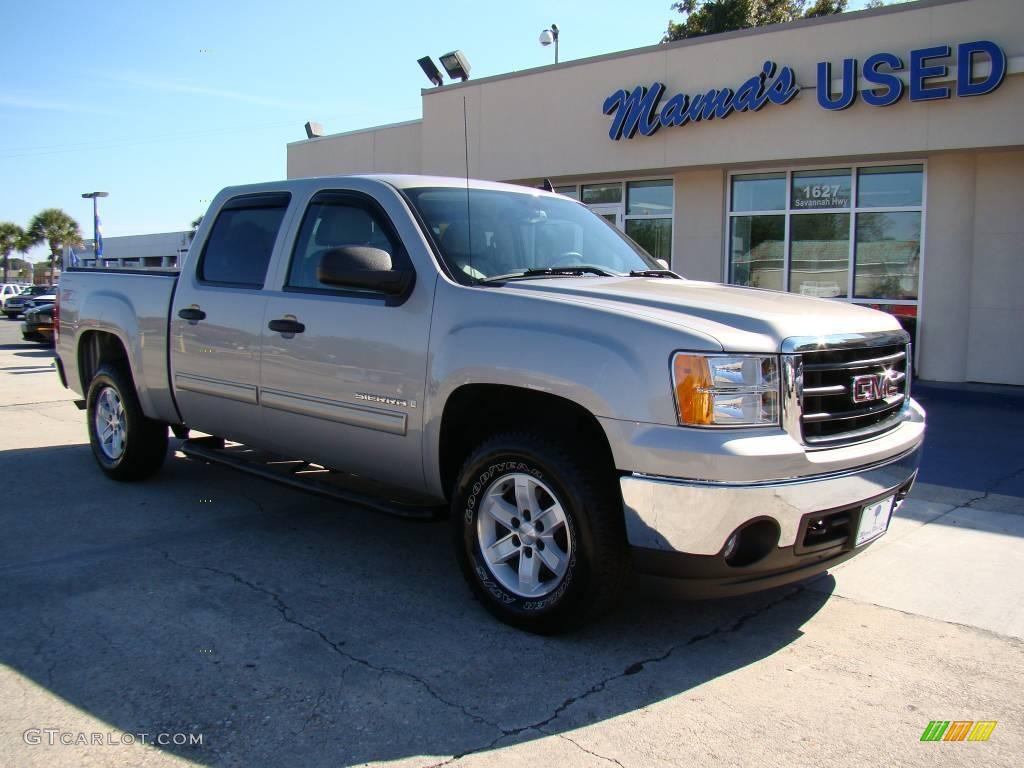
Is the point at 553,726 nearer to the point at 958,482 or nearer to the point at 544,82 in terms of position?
the point at 958,482

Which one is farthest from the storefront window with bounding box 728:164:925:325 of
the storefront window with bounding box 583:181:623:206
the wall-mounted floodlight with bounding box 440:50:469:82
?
the wall-mounted floodlight with bounding box 440:50:469:82

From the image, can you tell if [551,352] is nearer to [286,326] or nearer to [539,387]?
[539,387]

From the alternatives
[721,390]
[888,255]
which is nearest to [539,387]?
[721,390]

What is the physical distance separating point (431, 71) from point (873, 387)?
15497 millimetres

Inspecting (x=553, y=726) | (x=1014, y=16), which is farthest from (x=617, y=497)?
(x=1014, y=16)

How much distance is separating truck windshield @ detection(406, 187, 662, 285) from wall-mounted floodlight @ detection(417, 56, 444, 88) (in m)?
13.5

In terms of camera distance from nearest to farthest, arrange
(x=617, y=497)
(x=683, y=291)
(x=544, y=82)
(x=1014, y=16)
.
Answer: (x=617, y=497)
(x=683, y=291)
(x=1014, y=16)
(x=544, y=82)

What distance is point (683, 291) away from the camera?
4098 millimetres

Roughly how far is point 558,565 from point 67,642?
203 cm

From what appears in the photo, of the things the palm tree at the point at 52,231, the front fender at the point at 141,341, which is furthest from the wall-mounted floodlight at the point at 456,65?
the palm tree at the point at 52,231

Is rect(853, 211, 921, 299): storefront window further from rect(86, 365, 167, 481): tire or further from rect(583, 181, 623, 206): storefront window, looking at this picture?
rect(86, 365, 167, 481): tire

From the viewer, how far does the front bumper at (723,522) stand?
3.18 metres

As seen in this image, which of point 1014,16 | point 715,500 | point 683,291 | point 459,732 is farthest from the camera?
point 1014,16

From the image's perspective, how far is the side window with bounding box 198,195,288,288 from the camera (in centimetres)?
510
